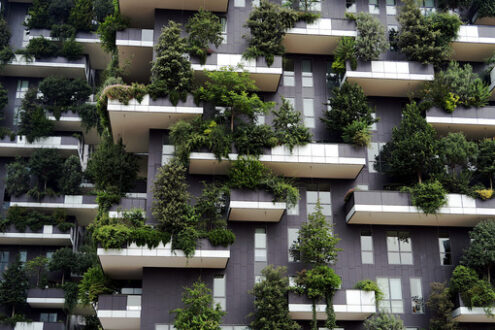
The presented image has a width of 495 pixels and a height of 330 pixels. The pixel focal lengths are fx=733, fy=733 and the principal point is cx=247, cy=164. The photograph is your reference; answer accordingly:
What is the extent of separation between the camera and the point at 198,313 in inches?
1409

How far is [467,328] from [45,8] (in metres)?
46.7

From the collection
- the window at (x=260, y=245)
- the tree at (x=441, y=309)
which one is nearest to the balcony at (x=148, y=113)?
the window at (x=260, y=245)

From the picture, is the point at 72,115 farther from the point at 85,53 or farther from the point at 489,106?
the point at 489,106

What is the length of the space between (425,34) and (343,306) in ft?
54.6

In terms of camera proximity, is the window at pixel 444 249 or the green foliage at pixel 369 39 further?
the green foliage at pixel 369 39

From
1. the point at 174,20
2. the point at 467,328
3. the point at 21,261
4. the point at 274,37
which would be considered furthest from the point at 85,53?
the point at 467,328

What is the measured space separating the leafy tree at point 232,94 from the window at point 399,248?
10.0 meters

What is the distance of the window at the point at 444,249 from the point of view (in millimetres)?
40531

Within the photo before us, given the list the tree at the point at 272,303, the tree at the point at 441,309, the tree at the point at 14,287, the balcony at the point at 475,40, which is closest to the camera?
the tree at the point at 272,303

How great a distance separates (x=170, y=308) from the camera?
124 feet

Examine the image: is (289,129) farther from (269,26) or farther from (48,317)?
(48,317)

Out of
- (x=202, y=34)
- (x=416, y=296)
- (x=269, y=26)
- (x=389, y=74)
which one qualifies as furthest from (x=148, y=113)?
(x=416, y=296)

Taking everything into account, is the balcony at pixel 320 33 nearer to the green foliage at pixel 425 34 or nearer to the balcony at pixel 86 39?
the green foliage at pixel 425 34

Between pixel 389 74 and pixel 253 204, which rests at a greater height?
pixel 389 74
